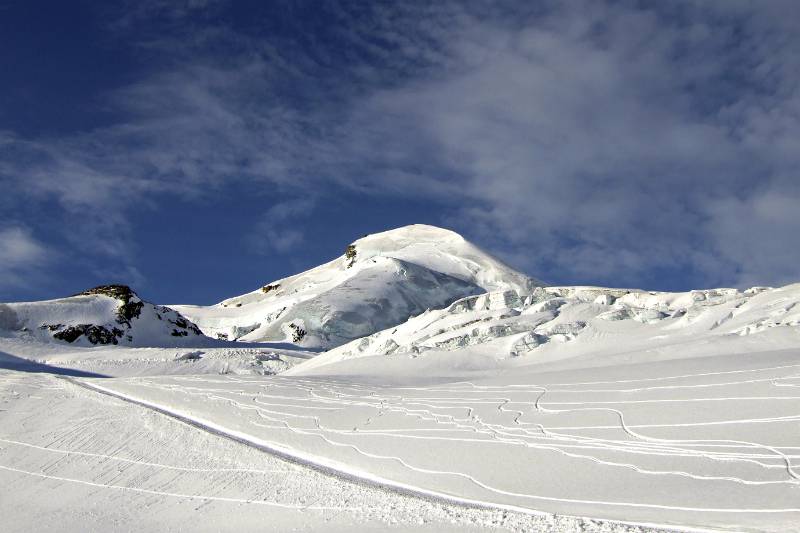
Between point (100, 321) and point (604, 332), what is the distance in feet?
115

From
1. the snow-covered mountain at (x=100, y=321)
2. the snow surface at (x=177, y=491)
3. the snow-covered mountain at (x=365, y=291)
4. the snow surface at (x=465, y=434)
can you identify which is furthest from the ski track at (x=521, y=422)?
the snow-covered mountain at (x=365, y=291)

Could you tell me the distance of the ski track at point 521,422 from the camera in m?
8.45

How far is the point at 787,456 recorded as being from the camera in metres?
8.40

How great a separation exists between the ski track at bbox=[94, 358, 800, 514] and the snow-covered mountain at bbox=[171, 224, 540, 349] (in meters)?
33.8

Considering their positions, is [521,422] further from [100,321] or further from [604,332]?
[100,321]

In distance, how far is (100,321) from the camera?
44875mm

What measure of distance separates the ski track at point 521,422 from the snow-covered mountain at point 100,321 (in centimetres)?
2761

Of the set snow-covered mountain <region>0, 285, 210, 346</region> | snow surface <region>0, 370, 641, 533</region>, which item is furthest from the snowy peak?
snow surface <region>0, 370, 641, 533</region>

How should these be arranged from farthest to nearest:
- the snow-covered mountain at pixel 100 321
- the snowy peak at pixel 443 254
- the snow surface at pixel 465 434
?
1. the snowy peak at pixel 443 254
2. the snow-covered mountain at pixel 100 321
3. the snow surface at pixel 465 434

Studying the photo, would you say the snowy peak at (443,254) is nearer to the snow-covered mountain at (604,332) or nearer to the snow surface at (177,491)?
the snow-covered mountain at (604,332)

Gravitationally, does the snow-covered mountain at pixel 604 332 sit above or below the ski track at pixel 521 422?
above

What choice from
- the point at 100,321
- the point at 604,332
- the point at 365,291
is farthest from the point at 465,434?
the point at 365,291

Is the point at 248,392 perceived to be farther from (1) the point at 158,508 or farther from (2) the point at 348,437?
(1) the point at 158,508

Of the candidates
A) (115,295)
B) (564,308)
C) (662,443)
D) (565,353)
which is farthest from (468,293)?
(662,443)
